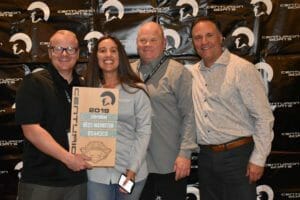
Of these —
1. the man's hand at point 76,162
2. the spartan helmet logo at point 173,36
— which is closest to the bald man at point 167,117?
the man's hand at point 76,162

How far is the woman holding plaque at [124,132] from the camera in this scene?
6.62 feet

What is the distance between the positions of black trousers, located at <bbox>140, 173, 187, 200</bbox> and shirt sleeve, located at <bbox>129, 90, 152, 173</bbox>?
14.0 inches

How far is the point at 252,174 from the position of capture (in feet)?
7.23

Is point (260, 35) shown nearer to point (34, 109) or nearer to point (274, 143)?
point (274, 143)

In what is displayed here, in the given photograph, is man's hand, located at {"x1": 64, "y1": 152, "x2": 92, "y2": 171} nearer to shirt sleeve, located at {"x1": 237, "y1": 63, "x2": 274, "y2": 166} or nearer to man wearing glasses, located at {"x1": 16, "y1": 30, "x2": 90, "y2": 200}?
man wearing glasses, located at {"x1": 16, "y1": 30, "x2": 90, "y2": 200}

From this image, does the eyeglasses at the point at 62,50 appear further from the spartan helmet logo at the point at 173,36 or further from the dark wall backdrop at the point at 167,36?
the spartan helmet logo at the point at 173,36

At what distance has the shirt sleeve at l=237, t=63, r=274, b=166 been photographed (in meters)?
2.18

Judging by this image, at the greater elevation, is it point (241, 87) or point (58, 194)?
point (241, 87)

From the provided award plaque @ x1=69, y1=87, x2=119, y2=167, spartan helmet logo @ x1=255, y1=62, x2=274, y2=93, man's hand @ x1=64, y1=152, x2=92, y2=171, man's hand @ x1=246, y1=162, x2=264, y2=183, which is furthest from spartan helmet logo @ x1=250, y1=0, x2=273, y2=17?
man's hand @ x1=64, y1=152, x2=92, y2=171

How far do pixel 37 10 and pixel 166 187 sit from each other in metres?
1.91

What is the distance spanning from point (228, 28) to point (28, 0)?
5.91 ft

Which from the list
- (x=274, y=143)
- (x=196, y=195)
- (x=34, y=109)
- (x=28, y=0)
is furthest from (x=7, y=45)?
(x=274, y=143)

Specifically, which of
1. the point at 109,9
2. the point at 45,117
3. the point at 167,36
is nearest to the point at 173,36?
the point at 167,36

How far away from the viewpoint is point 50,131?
6.25 ft
